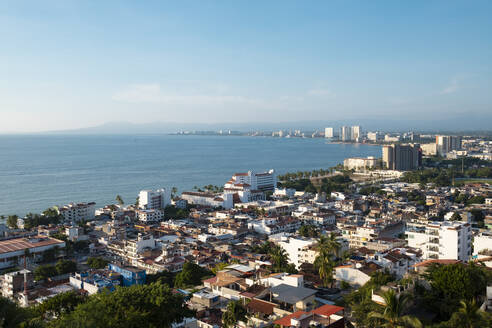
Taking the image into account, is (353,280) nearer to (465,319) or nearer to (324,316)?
(324,316)

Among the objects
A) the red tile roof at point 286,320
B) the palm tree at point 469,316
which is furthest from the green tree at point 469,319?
the red tile roof at point 286,320

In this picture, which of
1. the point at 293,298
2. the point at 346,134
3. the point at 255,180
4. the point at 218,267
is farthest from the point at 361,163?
the point at 346,134

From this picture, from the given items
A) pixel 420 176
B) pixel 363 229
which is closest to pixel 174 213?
pixel 363 229

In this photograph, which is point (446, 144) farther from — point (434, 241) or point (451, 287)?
point (451, 287)

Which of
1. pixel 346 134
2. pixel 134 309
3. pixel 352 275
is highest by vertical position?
pixel 346 134

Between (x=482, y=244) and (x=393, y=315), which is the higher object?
(x=393, y=315)

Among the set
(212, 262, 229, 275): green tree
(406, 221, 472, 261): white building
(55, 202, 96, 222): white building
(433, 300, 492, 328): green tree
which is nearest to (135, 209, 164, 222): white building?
(55, 202, 96, 222): white building

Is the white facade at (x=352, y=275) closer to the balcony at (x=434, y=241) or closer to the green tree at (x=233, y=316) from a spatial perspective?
the balcony at (x=434, y=241)

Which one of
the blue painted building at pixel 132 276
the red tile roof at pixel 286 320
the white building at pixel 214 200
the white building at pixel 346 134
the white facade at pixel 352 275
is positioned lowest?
the white building at pixel 214 200
